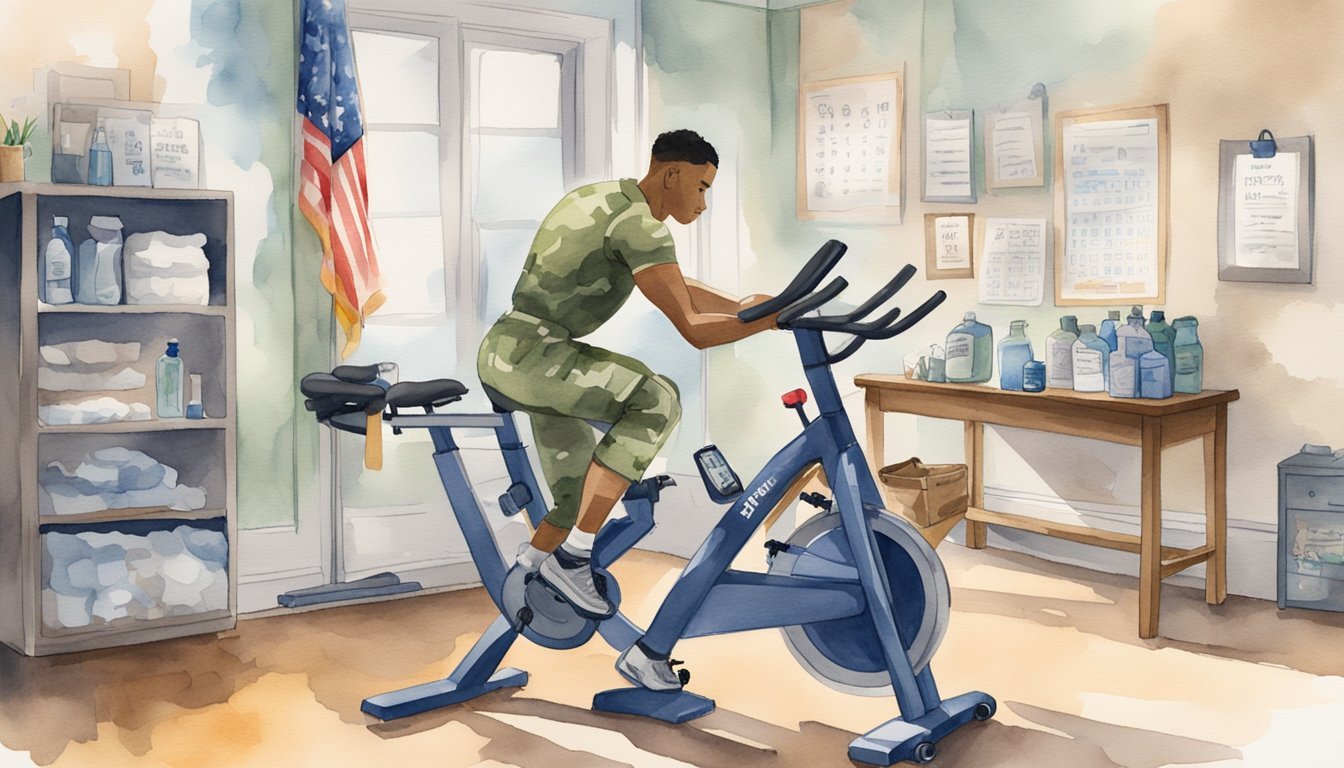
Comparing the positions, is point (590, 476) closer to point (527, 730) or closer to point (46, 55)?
point (527, 730)

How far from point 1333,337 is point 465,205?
2.68 meters

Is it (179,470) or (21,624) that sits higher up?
(179,470)

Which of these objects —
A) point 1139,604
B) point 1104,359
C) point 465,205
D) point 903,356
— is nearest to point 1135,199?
point 1104,359

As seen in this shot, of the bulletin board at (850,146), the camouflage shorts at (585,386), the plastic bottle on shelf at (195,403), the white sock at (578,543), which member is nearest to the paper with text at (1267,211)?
the bulletin board at (850,146)

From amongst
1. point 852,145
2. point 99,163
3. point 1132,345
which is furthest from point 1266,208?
point 99,163

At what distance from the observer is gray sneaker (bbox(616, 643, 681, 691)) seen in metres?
2.78

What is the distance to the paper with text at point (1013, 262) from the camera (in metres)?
4.14

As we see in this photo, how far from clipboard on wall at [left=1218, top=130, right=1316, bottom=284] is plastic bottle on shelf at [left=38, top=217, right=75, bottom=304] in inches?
130

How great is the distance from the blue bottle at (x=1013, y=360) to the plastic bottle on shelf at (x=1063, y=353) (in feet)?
0.24

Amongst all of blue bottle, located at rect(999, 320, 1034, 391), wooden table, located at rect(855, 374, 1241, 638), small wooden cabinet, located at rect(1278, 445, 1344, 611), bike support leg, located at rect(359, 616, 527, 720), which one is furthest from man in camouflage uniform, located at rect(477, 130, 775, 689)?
small wooden cabinet, located at rect(1278, 445, 1344, 611)

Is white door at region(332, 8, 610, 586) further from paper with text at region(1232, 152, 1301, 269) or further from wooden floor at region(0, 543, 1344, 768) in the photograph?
paper with text at region(1232, 152, 1301, 269)

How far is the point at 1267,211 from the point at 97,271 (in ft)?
10.9

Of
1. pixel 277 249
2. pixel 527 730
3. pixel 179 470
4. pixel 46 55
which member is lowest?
pixel 527 730

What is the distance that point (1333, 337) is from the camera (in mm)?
3604
